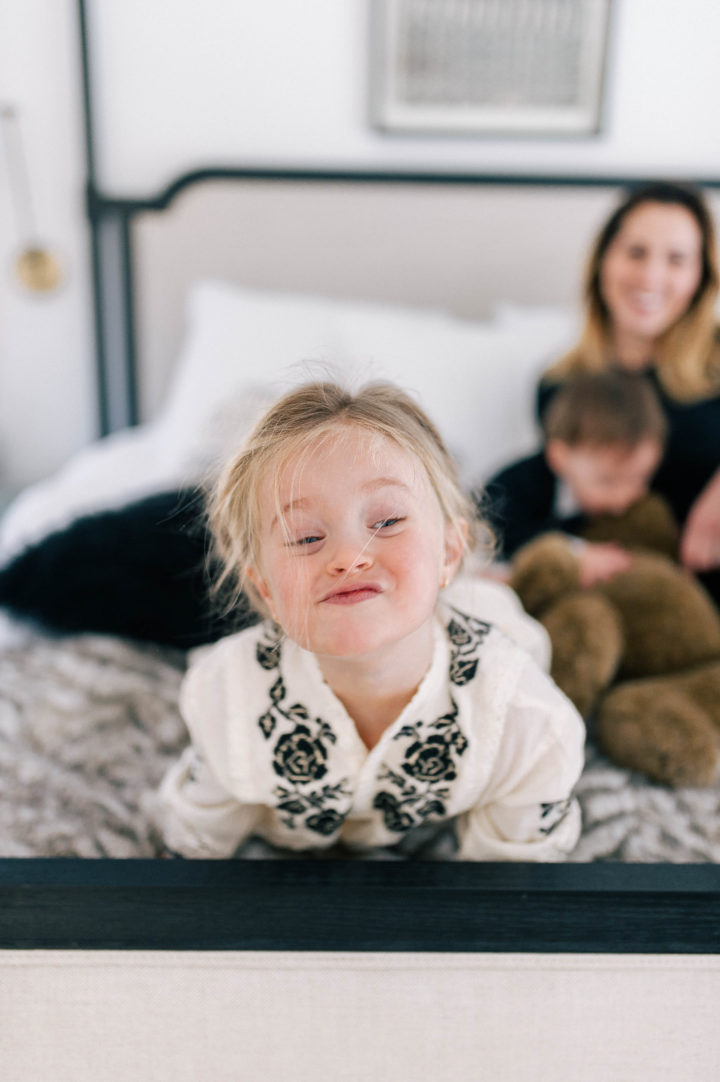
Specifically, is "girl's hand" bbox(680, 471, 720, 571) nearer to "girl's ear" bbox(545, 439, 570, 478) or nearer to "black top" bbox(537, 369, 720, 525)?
"black top" bbox(537, 369, 720, 525)

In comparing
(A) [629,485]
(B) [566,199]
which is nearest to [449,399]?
(A) [629,485]

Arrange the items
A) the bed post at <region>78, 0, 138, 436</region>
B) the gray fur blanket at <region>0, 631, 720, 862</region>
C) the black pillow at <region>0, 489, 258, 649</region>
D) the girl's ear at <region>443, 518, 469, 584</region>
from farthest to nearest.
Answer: the bed post at <region>78, 0, 138, 436</region>, the black pillow at <region>0, 489, 258, 649</region>, the gray fur blanket at <region>0, 631, 720, 862</region>, the girl's ear at <region>443, 518, 469, 584</region>

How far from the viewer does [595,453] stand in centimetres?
137

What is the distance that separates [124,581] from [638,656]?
74cm

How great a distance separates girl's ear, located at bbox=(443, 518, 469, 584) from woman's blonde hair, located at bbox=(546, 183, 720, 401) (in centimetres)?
92

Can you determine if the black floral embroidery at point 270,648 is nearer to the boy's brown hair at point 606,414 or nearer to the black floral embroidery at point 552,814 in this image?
the black floral embroidery at point 552,814

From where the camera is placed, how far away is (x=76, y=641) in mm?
1202

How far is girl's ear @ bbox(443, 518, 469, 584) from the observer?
72cm

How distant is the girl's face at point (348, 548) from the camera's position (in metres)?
0.62

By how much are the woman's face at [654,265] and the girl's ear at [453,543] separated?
103cm

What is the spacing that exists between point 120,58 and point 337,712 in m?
1.95

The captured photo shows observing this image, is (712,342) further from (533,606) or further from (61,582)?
(61,582)

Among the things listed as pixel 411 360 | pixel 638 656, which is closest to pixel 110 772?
pixel 638 656

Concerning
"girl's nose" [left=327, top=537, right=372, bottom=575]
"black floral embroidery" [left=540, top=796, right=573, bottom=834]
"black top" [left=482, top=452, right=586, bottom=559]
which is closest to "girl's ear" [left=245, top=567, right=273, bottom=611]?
"girl's nose" [left=327, top=537, right=372, bottom=575]
